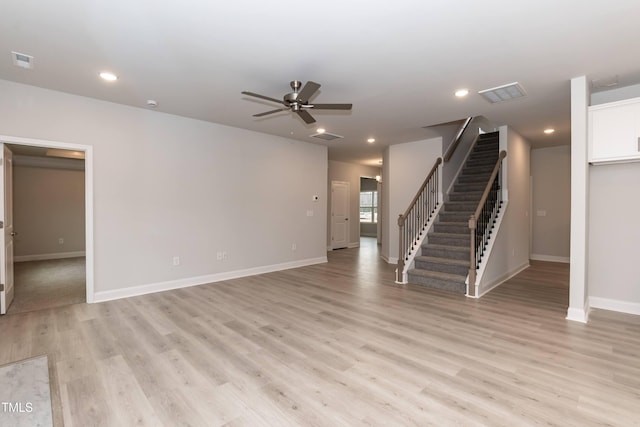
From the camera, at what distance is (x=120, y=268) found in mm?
4406

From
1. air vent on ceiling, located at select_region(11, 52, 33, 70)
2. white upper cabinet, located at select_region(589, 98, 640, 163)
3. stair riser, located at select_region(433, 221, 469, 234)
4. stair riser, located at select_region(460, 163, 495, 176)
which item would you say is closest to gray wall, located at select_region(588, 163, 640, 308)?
white upper cabinet, located at select_region(589, 98, 640, 163)

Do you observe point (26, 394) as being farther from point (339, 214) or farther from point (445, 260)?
point (339, 214)

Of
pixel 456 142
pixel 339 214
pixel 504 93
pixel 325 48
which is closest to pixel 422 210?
pixel 456 142

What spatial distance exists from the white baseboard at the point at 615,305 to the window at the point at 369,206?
9193mm

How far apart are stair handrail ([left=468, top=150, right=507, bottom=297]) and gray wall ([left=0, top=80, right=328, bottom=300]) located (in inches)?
137

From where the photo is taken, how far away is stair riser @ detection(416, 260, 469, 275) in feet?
16.3

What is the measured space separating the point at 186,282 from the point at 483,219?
199 inches

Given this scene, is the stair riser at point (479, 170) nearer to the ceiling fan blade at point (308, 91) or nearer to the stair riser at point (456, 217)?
the stair riser at point (456, 217)

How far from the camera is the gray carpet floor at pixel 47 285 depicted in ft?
13.6

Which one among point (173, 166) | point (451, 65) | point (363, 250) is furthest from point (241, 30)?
point (363, 250)

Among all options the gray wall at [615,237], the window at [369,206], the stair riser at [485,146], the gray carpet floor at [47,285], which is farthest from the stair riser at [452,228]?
the window at [369,206]

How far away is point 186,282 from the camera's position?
16.5 ft

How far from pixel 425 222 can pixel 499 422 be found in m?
4.67

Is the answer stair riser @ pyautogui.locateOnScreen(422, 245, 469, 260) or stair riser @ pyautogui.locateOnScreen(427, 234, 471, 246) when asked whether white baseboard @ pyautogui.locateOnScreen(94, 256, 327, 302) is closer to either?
stair riser @ pyautogui.locateOnScreen(422, 245, 469, 260)
